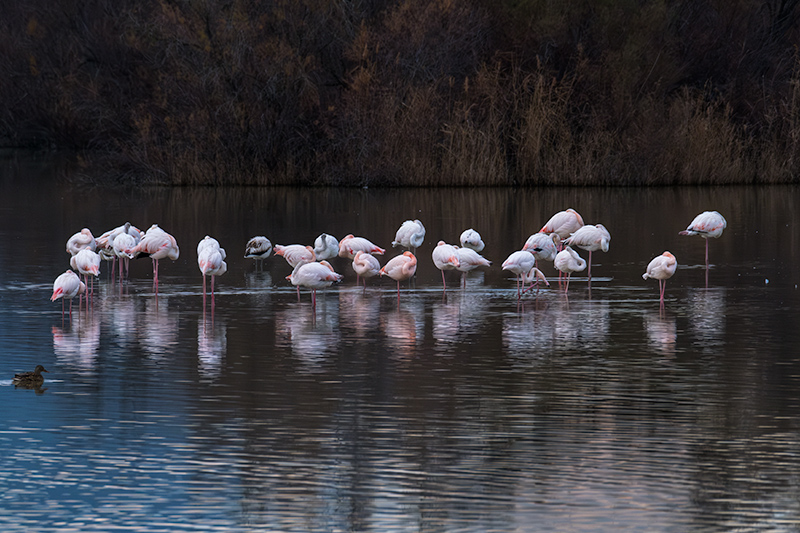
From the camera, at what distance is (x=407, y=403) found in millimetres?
8359

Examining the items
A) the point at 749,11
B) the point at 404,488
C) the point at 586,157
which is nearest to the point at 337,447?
the point at 404,488

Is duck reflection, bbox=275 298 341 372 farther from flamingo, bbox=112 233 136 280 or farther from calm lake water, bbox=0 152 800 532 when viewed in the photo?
flamingo, bbox=112 233 136 280

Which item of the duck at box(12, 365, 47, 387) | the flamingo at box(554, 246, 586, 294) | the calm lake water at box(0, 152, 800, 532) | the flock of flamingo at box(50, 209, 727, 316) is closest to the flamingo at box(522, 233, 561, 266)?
Answer: the flock of flamingo at box(50, 209, 727, 316)

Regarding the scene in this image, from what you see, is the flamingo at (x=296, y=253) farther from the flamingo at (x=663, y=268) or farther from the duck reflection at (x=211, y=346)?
the flamingo at (x=663, y=268)

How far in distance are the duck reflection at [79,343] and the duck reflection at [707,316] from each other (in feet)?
15.7

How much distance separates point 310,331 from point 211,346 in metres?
1.07

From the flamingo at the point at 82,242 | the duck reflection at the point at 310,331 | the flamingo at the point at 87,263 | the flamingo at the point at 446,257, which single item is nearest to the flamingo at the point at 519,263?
the flamingo at the point at 446,257

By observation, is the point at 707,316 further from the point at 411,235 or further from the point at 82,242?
the point at 82,242

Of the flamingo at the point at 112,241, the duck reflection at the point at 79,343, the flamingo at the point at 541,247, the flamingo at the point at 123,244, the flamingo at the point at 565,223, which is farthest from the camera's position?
the flamingo at the point at 565,223

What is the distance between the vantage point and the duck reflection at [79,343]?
387 inches

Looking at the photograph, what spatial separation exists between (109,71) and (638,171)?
20.9 meters

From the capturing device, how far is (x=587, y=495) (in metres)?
6.36

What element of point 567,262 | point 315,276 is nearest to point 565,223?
point 567,262

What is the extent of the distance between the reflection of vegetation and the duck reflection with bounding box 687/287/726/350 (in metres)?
17.5
